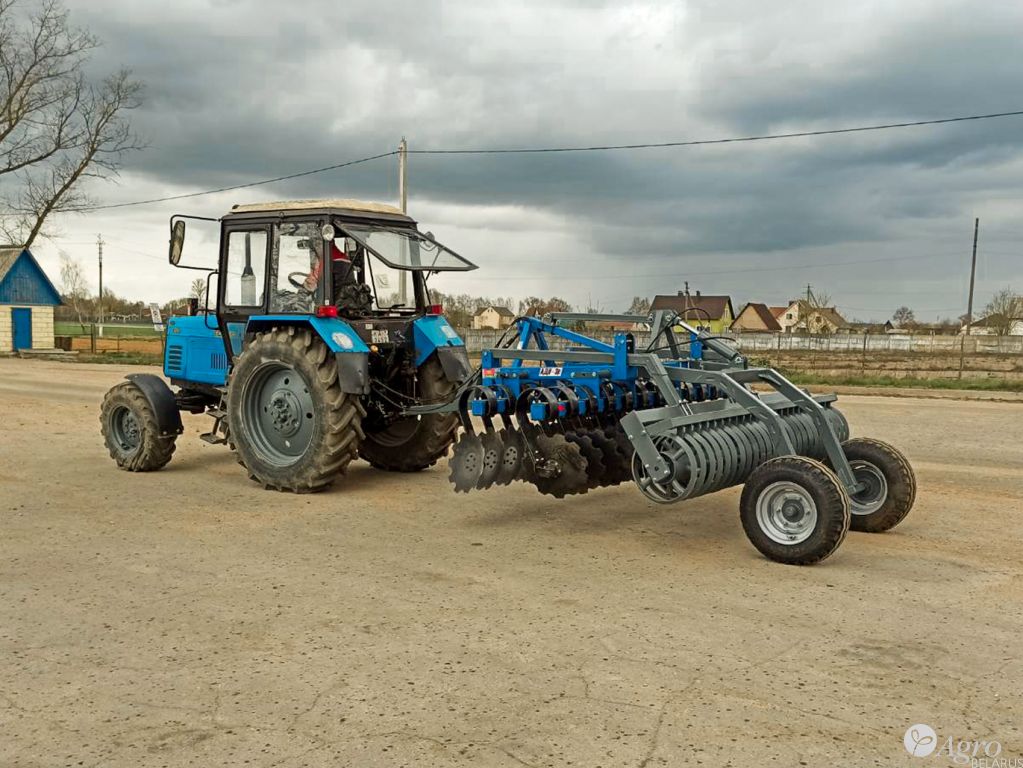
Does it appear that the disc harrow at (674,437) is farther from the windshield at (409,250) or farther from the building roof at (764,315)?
the building roof at (764,315)

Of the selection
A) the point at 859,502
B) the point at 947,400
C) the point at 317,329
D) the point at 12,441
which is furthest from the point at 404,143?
the point at 859,502

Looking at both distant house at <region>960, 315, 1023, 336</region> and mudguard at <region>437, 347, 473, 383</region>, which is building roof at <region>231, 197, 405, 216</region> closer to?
mudguard at <region>437, 347, 473, 383</region>

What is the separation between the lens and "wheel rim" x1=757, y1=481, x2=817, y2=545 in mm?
5840

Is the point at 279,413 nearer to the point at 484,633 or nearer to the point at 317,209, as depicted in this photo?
the point at 317,209

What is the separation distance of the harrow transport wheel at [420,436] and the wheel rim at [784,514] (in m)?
3.60

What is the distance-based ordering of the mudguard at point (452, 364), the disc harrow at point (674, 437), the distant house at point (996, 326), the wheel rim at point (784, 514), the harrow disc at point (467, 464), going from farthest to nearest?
1. the distant house at point (996, 326)
2. the mudguard at point (452, 364)
3. the harrow disc at point (467, 464)
4. the disc harrow at point (674, 437)
5. the wheel rim at point (784, 514)

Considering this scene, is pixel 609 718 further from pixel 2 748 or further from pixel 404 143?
pixel 404 143

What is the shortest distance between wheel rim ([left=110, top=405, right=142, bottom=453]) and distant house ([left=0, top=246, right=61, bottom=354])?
32270 millimetres

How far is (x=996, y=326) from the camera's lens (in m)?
64.2

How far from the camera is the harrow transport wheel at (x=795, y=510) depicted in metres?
5.66

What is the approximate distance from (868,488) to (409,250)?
4421mm

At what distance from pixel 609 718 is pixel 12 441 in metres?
10.1

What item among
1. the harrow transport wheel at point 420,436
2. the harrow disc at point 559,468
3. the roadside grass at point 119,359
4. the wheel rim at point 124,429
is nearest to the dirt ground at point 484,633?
the harrow disc at point 559,468

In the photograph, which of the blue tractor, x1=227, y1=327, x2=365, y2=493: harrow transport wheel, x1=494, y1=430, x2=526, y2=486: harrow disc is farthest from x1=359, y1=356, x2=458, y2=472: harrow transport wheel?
x1=494, y1=430, x2=526, y2=486: harrow disc
